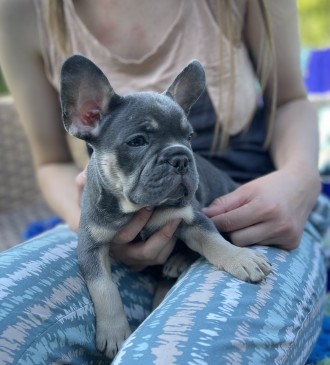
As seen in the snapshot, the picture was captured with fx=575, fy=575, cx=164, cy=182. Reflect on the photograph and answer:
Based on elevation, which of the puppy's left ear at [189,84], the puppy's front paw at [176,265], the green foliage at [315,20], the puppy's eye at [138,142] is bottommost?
the green foliage at [315,20]

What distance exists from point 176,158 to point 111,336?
49cm

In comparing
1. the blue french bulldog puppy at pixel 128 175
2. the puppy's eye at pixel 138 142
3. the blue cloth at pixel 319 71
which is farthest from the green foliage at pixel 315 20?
the puppy's eye at pixel 138 142

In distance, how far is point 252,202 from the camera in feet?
5.52

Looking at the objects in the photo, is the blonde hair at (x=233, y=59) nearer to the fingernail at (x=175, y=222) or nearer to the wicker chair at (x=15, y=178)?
the fingernail at (x=175, y=222)

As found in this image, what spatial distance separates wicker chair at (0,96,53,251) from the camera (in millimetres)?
3666

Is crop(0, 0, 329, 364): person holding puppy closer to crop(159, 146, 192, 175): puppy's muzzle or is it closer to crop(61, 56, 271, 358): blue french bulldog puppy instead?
crop(61, 56, 271, 358): blue french bulldog puppy

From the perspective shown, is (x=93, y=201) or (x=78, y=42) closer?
(x=93, y=201)

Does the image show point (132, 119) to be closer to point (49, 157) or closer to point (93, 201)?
point (93, 201)

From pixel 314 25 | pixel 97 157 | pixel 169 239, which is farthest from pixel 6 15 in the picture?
pixel 314 25

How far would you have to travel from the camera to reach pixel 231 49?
204cm

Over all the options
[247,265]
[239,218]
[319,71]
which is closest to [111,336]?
[247,265]

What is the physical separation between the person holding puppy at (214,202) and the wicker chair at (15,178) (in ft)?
4.31

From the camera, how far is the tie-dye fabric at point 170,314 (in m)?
1.23

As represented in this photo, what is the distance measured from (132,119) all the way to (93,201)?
273 millimetres
